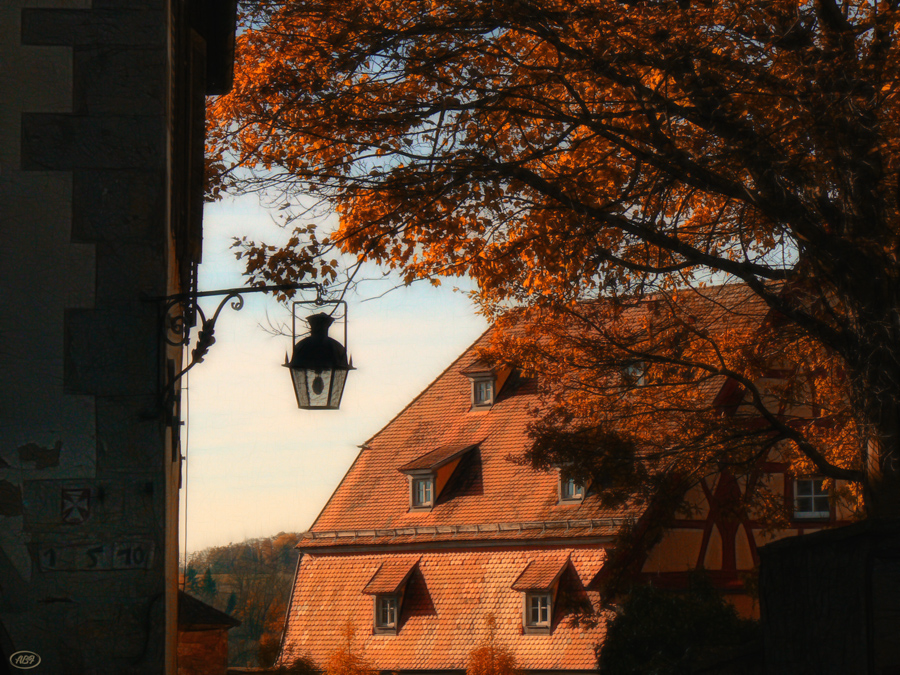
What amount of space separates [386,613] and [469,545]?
2.88 metres

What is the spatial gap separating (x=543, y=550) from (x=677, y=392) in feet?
52.1

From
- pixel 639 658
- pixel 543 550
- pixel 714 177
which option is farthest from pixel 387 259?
pixel 543 550

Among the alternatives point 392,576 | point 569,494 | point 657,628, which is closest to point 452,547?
point 392,576

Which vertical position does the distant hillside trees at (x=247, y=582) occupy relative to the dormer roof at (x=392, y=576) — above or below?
below

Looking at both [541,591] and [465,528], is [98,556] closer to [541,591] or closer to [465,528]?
[541,591]

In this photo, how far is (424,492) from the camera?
104ft

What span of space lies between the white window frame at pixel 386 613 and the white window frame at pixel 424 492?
2.88m

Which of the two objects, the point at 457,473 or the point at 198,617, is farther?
the point at 457,473

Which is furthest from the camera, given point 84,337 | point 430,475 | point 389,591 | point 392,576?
point 430,475

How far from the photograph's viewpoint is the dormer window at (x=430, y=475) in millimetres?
31516

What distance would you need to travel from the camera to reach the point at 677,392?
42.6ft

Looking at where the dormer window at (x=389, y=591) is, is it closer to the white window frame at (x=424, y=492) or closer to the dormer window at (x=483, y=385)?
the white window frame at (x=424, y=492)

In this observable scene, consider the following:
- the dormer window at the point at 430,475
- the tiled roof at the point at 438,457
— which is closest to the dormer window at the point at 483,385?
the tiled roof at the point at 438,457

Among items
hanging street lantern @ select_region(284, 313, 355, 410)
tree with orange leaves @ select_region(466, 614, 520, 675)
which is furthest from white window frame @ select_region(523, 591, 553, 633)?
hanging street lantern @ select_region(284, 313, 355, 410)
